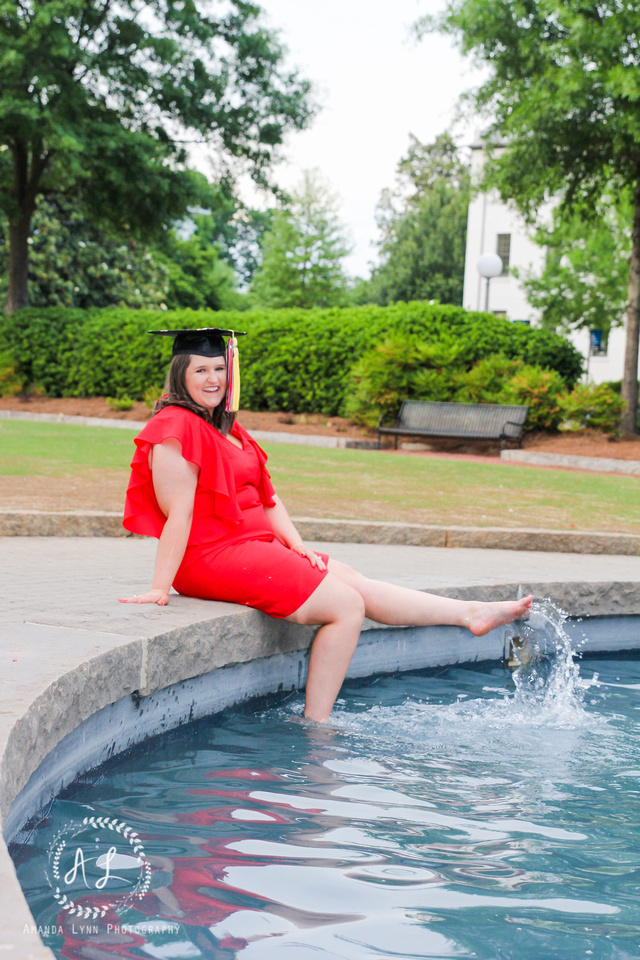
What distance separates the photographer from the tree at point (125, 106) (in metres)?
24.5

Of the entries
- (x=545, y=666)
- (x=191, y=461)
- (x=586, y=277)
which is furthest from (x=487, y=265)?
(x=191, y=461)

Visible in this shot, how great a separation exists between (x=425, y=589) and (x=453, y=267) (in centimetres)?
5261

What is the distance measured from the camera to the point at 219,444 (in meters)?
4.13

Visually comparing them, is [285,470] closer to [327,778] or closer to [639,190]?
[327,778]

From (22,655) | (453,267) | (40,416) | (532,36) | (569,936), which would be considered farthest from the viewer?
(453,267)

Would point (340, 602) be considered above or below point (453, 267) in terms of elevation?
below

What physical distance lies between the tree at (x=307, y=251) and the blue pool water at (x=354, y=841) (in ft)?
155

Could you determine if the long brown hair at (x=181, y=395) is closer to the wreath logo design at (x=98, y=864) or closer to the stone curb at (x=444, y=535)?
the wreath logo design at (x=98, y=864)

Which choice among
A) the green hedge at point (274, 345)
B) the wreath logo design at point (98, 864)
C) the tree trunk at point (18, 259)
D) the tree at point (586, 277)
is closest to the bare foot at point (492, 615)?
the wreath logo design at point (98, 864)

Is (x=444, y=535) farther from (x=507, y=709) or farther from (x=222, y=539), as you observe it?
(x=222, y=539)

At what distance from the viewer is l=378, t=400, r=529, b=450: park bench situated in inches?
746

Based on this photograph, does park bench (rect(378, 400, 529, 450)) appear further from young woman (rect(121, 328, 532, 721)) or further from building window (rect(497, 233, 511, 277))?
building window (rect(497, 233, 511, 277))

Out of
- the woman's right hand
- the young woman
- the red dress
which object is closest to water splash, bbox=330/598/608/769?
the young woman

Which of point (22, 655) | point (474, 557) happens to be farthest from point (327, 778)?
point (474, 557)
